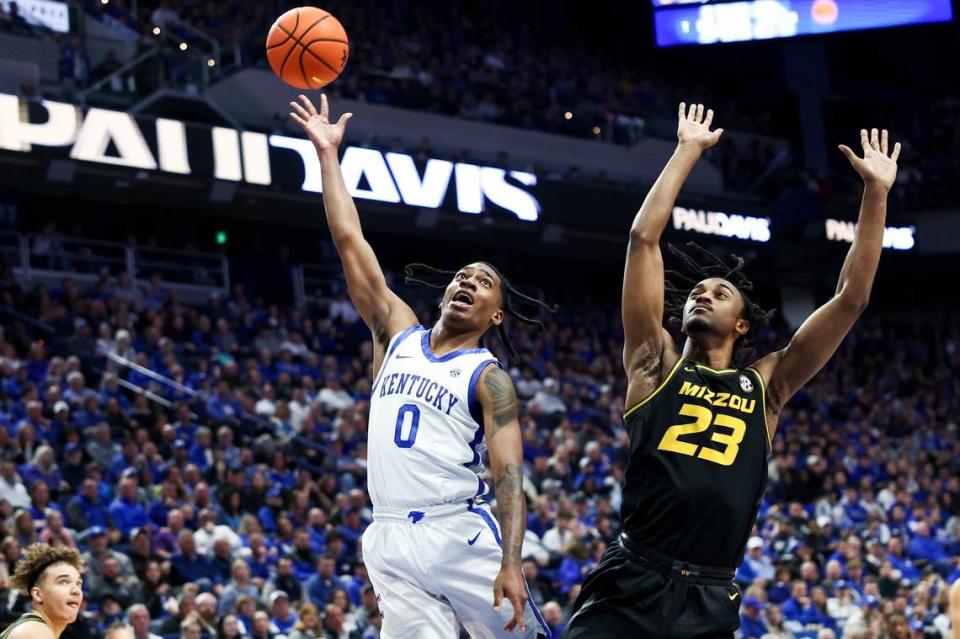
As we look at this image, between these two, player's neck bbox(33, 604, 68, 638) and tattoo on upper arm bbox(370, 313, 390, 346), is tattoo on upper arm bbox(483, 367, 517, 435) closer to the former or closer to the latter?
tattoo on upper arm bbox(370, 313, 390, 346)

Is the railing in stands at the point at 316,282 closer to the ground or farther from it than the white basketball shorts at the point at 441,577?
farther from it

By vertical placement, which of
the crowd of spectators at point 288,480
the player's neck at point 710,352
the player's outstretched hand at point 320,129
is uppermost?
the player's outstretched hand at point 320,129

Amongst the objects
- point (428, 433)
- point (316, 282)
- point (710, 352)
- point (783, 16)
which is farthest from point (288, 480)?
point (783, 16)

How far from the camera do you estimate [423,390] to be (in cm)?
522

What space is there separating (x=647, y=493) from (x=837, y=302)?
98 centimetres

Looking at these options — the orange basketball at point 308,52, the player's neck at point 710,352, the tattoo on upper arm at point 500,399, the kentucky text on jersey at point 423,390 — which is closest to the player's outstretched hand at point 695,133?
the player's neck at point 710,352

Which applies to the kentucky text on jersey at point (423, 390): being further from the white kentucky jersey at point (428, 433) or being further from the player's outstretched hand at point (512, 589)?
the player's outstretched hand at point (512, 589)

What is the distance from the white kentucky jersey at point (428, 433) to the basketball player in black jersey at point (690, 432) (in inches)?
24.4

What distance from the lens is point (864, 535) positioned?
17.9 m

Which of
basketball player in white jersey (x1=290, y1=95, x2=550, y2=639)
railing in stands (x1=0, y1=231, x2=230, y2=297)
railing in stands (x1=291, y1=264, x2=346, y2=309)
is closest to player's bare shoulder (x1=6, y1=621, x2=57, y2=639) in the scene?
basketball player in white jersey (x1=290, y1=95, x2=550, y2=639)

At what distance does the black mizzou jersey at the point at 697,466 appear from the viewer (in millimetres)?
4773

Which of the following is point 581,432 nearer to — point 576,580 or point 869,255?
point 576,580

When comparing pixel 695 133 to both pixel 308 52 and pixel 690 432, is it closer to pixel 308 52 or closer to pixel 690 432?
pixel 690 432

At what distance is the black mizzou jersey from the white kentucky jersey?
0.62m
